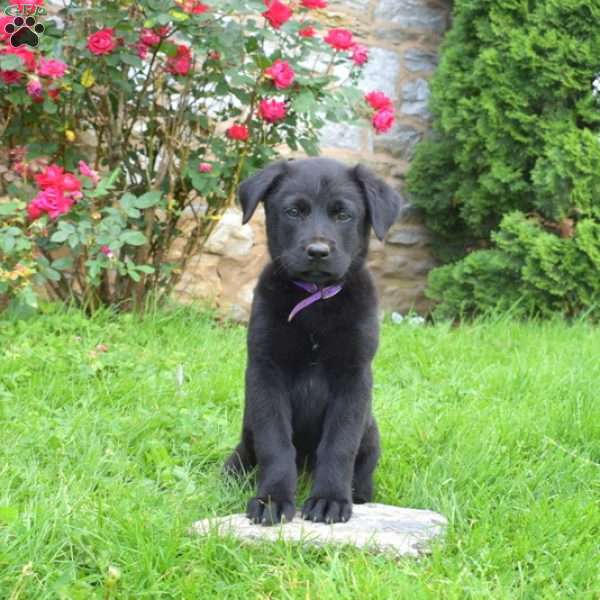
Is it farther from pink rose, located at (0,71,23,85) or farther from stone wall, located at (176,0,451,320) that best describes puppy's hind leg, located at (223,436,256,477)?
stone wall, located at (176,0,451,320)

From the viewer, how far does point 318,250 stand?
2.69 meters

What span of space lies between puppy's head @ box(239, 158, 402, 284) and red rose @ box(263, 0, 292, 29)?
1.64m

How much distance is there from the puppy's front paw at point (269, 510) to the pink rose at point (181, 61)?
2.65 m

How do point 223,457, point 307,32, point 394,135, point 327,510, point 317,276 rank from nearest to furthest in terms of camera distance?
point 327,510 → point 317,276 → point 223,457 → point 307,32 → point 394,135

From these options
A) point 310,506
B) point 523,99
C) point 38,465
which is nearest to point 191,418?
point 38,465

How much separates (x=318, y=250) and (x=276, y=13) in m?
2.09

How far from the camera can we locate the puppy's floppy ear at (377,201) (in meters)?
2.92

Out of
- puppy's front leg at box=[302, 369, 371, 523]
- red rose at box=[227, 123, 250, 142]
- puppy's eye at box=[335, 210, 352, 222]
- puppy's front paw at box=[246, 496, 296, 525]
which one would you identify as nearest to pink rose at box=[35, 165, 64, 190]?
red rose at box=[227, 123, 250, 142]

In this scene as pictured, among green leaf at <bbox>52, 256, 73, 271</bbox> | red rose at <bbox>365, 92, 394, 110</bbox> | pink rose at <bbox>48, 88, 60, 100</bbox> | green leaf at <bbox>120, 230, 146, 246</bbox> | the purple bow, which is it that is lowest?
green leaf at <bbox>52, 256, 73, 271</bbox>

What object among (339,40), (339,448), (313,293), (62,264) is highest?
(339,40)

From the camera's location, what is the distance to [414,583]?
7.43ft

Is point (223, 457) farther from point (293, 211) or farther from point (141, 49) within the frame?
point (141, 49)

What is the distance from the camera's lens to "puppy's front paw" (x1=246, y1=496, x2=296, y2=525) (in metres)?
2.53

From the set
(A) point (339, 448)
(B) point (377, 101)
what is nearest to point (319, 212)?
(A) point (339, 448)
